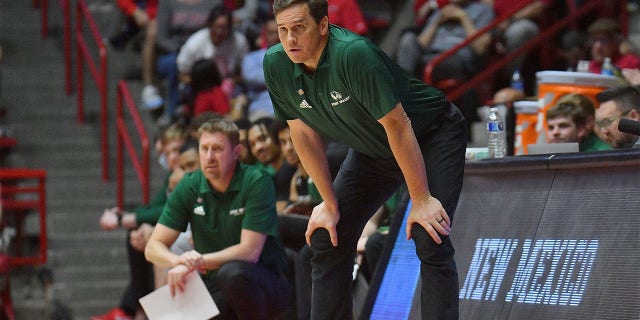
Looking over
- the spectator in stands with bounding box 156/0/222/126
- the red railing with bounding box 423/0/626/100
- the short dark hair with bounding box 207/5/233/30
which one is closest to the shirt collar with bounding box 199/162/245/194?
the red railing with bounding box 423/0/626/100

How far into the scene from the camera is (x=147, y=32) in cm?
1176

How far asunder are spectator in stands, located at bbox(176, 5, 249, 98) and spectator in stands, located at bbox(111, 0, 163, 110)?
749 millimetres

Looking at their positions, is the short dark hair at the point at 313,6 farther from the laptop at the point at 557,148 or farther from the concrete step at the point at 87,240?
the concrete step at the point at 87,240

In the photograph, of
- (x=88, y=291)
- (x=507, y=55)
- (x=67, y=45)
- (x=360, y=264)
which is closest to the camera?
(x=360, y=264)

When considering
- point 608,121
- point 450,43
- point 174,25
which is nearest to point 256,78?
point 174,25

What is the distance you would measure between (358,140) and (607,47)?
4.81 meters

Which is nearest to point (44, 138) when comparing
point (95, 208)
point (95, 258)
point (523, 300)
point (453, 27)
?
point (95, 208)

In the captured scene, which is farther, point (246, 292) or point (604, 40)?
point (604, 40)

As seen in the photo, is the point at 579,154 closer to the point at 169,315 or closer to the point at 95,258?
the point at 169,315

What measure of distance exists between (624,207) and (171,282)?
2.46 meters

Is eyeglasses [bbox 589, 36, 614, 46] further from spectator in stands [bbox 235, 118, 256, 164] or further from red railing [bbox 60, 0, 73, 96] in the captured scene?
red railing [bbox 60, 0, 73, 96]

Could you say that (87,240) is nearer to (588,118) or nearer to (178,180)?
(178,180)

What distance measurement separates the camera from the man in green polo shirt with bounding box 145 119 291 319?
615cm

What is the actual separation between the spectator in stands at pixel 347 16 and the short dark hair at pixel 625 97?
472 cm
